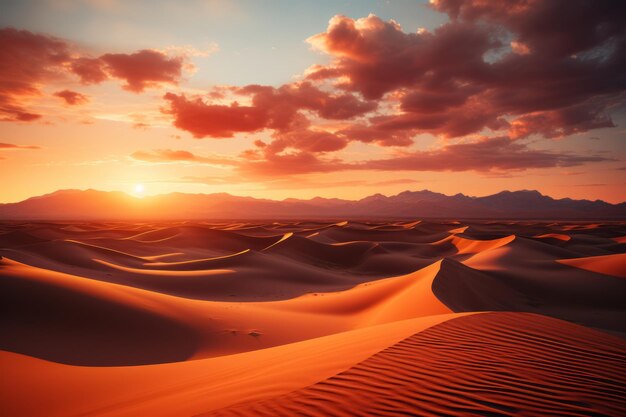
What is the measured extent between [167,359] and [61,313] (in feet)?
9.25

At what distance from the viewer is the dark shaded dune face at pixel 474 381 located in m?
2.85

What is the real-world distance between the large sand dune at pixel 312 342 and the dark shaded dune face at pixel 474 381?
0.02 m

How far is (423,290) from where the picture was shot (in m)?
10.7

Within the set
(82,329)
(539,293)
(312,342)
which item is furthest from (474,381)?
(539,293)

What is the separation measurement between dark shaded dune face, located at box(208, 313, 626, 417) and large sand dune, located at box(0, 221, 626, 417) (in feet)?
0.06

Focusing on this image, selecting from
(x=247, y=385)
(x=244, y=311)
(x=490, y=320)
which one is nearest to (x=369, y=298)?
(x=244, y=311)

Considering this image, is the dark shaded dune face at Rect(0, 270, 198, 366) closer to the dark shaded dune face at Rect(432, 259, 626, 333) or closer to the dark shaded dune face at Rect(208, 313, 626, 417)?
the dark shaded dune face at Rect(208, 313, 626, 417)

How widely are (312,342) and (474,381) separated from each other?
11.0ft

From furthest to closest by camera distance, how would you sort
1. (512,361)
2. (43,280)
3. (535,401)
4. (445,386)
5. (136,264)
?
(136,264)
(43,280)
(512,361)
(445,386)
(535,401)

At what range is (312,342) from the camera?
619 centimetres

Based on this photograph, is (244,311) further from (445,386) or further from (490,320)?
(445,386)

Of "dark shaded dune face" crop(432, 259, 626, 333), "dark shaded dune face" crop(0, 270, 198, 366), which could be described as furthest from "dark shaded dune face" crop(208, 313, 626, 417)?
"dark shaded dune face" crop(432, 259, 626, 333)

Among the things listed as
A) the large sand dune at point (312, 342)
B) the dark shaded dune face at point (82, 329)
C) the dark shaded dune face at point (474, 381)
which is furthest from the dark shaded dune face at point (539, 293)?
the dark shaded dune face at point (82, 329)

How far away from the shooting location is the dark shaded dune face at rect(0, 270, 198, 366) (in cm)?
651
